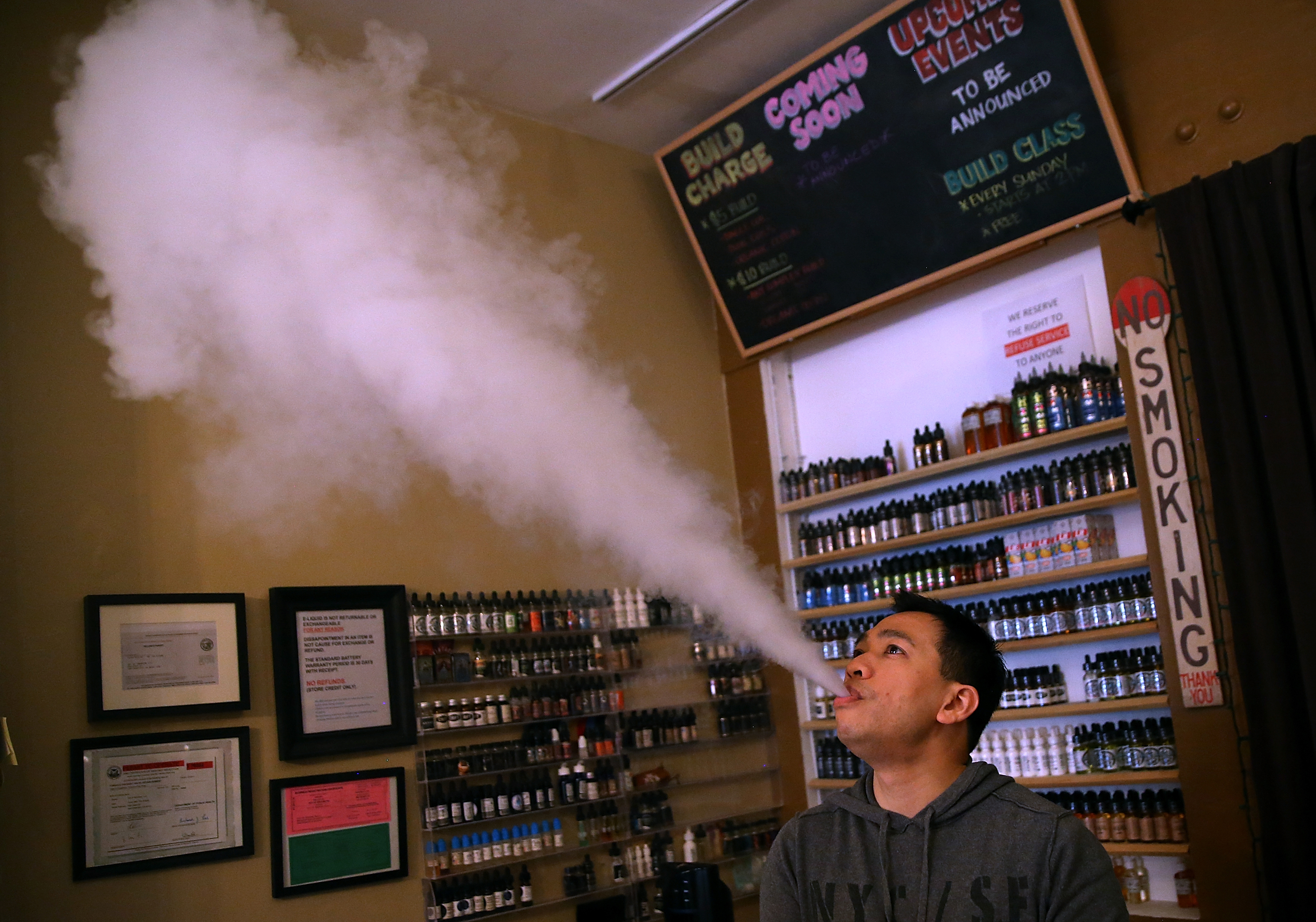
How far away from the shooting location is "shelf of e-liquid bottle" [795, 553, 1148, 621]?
3.78 m

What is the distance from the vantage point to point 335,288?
3.74 m

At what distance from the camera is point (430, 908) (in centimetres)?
367

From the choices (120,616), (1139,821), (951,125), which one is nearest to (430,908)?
(120,616)

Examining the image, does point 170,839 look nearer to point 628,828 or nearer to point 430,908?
point 430,908

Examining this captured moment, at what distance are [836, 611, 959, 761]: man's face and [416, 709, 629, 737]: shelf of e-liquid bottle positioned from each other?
2176mm

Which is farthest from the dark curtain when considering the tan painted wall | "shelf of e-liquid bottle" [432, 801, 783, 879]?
the tan painted wall

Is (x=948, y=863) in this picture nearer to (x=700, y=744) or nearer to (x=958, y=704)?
(x=958, y=704)

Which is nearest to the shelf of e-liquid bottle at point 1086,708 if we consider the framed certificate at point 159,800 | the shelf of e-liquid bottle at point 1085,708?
the shelf of e-liquid bottle at point 1085,708

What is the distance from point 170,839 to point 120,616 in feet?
2.19

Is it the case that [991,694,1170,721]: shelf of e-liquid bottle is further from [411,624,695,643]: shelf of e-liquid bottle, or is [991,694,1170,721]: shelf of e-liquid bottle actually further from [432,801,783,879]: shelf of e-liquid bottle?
[411,624,695,643]: shelf of e-liquid bottle

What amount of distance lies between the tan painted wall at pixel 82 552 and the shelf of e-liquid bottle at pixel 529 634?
21cm

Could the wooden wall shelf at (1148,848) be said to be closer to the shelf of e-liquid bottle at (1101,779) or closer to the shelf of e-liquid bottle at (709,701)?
the shelf of e-liquid bottle at (1101,779)

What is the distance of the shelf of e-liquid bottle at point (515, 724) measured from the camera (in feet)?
12.6

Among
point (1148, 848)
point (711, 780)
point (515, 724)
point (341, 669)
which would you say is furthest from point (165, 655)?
point (1148, 848)
